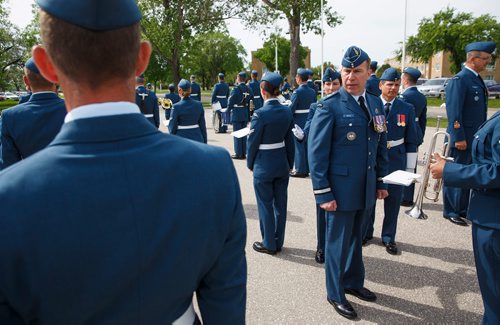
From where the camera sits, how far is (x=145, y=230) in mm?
963

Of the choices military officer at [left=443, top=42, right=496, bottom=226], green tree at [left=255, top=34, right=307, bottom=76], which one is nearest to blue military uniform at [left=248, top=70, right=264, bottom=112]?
military officer at [left=443, top=42, right=496, bottom=226]

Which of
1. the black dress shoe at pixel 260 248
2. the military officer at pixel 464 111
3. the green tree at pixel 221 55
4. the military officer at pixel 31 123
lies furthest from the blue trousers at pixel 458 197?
the green tree at pixel 221 55

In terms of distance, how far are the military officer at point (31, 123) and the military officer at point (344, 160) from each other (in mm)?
2289

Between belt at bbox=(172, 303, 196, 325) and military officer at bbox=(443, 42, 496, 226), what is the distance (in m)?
5.07

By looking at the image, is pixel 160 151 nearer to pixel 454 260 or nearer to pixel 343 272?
pixel 343 272

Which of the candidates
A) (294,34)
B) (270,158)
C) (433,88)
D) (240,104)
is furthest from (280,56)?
(270,158)

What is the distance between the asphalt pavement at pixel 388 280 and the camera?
327cm

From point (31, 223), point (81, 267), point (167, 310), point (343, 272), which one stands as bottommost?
point (343, 272)

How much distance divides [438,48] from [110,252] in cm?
4734

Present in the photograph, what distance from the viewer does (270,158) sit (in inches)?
176

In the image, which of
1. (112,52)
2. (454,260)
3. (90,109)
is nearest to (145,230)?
(90,109)

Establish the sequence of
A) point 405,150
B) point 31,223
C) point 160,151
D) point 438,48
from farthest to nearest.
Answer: point 438,48, point 405,150, point 160,151, point 31,223

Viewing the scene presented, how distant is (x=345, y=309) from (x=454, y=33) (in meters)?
44.8

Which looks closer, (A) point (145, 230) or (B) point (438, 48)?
(A) point (145, 230)
